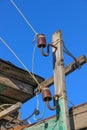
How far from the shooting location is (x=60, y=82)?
6465 millimetres

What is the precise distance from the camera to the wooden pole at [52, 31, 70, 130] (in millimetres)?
6004

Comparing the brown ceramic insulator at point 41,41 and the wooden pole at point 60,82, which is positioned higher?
the brown ceramic insulator at point 41,41

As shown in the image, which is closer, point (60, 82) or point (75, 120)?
point (75, 120)

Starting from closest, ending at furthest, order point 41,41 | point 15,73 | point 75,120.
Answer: point 75,120
point 41,41
point 15,73

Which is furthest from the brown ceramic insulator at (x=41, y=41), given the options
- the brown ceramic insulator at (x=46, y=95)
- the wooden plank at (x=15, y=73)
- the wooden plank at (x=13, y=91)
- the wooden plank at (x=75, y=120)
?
the wooden plank at (x=13, y=91)

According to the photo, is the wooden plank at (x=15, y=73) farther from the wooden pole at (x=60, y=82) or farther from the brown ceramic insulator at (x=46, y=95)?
the brown ceramic insulator at (x=46, y=95)

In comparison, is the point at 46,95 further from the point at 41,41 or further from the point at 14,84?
the point at 14,84

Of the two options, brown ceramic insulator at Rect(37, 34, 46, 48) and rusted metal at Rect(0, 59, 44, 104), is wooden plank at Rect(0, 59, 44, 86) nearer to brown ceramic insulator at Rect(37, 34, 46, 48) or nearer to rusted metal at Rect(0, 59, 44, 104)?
rusted metal at Rect(0, 59, 44, 104)

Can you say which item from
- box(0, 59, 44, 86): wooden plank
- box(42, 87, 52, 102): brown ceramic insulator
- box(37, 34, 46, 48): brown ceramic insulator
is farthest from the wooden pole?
box(0, 59, 44, 86): wooden plank

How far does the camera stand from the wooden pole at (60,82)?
600 centimetres

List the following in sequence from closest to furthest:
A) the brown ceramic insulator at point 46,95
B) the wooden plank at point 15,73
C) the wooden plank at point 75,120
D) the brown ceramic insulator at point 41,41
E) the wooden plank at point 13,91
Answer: the wooden plank at point 75,120 → the brown ceramic insulator at point 46,95 → the brown ceramic insulator at point 41,41 → the wooden plank at point 15,73 → the wooden plank at point 13,91

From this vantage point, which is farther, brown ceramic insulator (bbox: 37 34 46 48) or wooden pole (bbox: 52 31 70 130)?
brown ceramic insulator (bbox: 37 34 46 48)

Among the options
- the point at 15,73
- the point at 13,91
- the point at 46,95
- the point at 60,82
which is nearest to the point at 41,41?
the point at 60,82

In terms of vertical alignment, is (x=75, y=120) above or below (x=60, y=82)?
below
